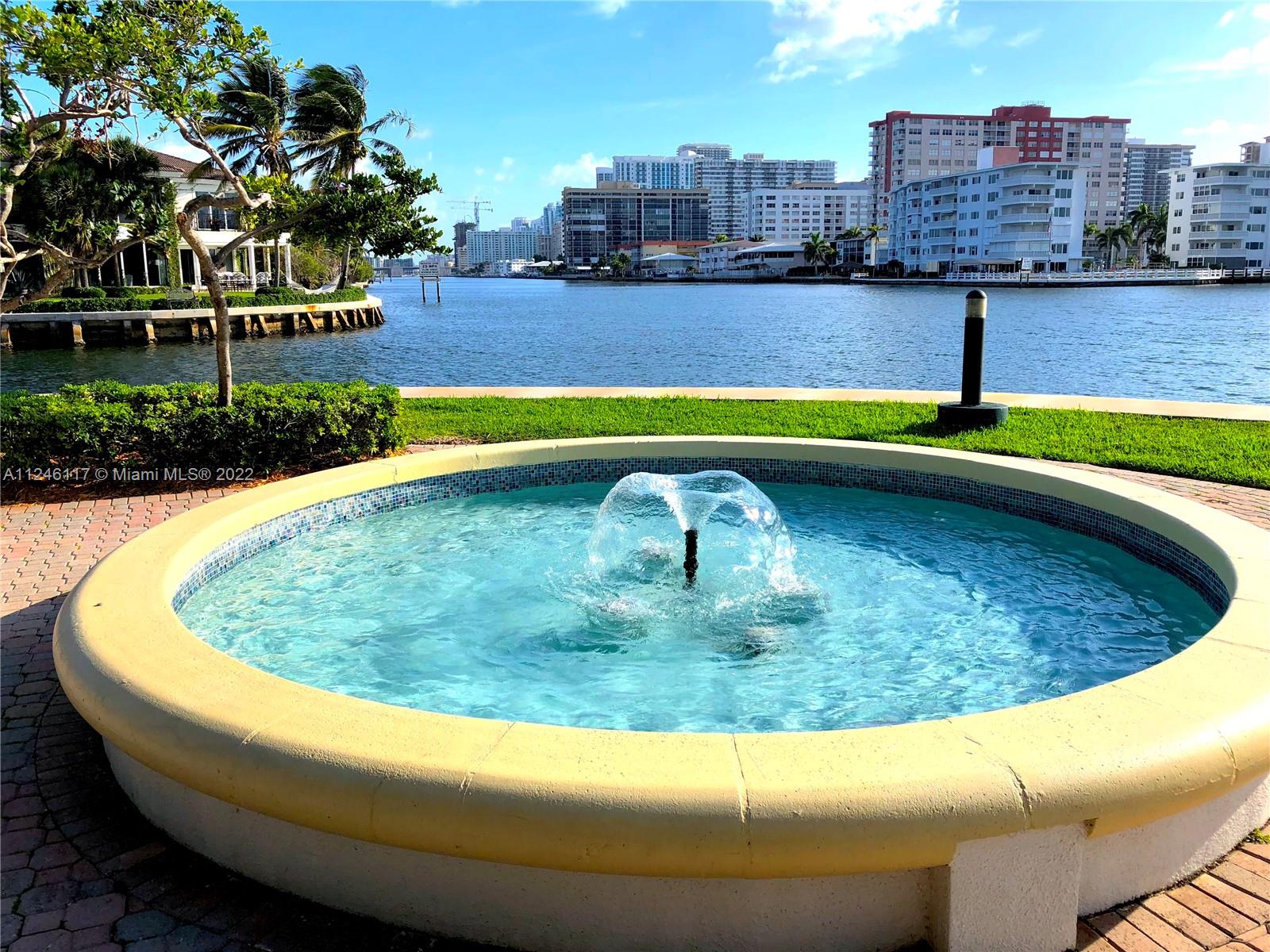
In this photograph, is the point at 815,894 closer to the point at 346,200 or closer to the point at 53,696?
the point at 53,696

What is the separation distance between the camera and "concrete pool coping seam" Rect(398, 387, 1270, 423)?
517 inches

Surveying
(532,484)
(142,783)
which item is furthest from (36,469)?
(142,783)

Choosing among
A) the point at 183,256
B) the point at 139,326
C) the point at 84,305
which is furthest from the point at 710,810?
the point at 183,256

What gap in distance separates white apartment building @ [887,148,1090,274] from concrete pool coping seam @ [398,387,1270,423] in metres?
102

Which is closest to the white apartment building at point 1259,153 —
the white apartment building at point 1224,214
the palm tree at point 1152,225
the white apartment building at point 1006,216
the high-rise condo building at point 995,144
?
the white apartment building at point 1224,214

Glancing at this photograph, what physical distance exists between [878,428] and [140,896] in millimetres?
10307

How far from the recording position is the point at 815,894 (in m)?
3.08

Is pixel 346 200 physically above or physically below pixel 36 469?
above

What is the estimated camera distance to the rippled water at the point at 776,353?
26.0 meters

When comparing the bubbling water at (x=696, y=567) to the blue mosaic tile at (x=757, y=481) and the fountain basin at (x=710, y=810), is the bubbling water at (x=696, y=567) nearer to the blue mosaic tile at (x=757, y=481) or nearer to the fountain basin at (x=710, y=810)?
the blue mosaic tile at (x=757, y=481)

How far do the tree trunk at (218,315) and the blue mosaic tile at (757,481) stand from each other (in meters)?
2.89

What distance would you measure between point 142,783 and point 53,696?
1540 millimetres

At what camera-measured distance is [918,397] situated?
14.9 m

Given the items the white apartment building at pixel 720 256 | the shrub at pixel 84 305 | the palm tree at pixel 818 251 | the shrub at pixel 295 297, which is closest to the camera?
the shrub at pixel 84 305
